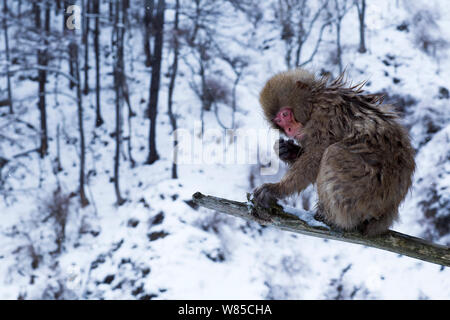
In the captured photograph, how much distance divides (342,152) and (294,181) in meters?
0.37

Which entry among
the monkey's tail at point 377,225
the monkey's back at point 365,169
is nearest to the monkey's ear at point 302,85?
the monkey's back at point 365,169

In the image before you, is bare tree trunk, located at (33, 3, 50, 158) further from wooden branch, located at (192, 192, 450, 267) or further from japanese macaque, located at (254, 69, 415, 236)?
wooden branch, located at (192, 192, 450, 267)

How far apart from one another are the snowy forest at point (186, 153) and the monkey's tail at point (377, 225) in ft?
4.20

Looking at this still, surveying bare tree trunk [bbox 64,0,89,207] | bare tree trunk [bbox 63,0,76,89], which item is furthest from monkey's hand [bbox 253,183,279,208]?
bare tree trunk [bbox 63,0,76,89]

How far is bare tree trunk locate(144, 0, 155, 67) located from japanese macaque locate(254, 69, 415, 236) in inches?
577

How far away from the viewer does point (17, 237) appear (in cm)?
1476

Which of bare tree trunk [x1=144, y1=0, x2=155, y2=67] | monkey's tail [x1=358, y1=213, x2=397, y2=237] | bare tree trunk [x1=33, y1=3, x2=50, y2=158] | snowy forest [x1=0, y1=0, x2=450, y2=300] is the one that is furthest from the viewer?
bare tree trunk [x1=33, y1=3, x2=50, y2=158]

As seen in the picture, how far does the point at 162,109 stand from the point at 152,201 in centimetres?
752

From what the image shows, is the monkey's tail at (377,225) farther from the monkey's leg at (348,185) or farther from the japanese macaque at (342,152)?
the monkey's leg at (348,185)

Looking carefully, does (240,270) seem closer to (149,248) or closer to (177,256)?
(177,256)

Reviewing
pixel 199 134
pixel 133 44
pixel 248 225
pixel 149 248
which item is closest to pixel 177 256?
pixel 149 248

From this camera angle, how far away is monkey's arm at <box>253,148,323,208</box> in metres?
2.88

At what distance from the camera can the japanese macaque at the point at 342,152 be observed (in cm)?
282

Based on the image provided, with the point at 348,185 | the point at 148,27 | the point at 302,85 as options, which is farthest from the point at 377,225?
the point at 148,27
